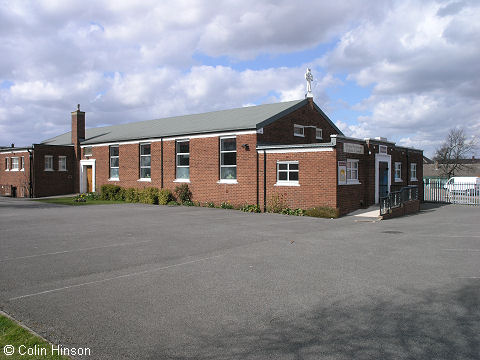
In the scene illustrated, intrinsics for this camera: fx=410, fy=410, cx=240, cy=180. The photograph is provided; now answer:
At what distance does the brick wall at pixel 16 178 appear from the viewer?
33.1 metres

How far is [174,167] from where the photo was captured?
26.3m

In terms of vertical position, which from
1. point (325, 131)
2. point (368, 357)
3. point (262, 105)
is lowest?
point (368, 357)

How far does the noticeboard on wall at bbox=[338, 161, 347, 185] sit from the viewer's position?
18.9 metres

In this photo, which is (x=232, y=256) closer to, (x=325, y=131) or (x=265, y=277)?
(x=265, y=277)

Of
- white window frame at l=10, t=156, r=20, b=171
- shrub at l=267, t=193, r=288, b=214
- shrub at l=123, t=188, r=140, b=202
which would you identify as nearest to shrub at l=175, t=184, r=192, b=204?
shrub at l=123, t=188, r=140, b=202

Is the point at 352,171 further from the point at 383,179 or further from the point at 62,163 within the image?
the point at 62,163

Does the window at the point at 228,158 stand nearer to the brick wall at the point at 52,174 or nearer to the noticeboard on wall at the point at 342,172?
the noticeboard on wall at the point at 342,172

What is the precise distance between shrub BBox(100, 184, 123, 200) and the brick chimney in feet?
20.0

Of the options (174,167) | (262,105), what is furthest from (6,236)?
(262,105)

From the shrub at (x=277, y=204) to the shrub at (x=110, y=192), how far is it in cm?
1293

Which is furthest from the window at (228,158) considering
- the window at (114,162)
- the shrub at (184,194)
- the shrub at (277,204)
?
the window at (114,162)

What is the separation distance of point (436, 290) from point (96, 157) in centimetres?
3045

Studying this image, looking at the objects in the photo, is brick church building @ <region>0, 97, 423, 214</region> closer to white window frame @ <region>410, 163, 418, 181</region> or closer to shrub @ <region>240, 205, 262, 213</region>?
white window frame @ <region>410, 163, 418, 181</region>

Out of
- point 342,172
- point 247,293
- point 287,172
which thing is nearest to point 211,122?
point 287,172
